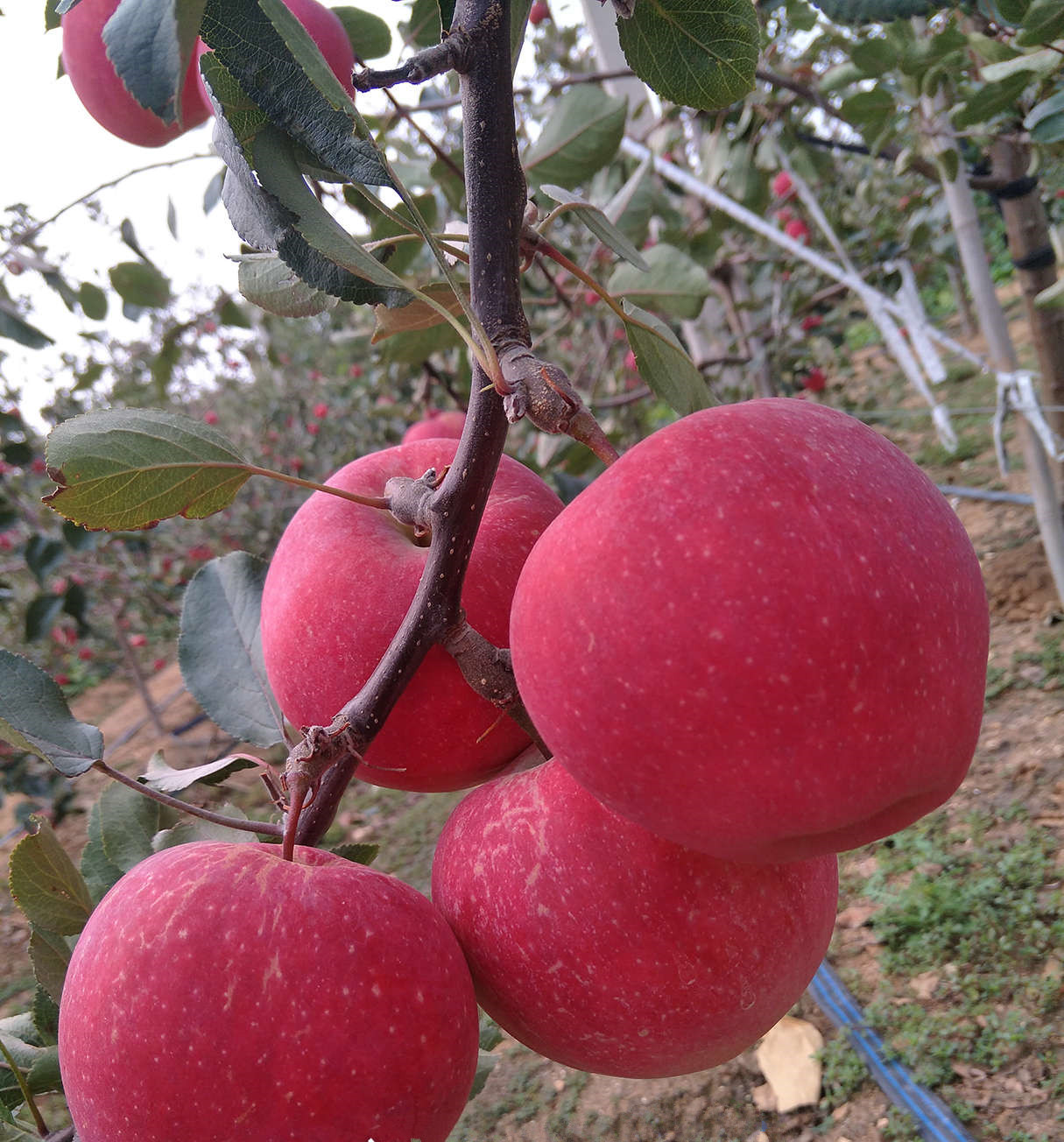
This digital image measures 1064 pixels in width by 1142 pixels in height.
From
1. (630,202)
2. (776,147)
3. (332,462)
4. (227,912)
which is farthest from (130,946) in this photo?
(332,462)

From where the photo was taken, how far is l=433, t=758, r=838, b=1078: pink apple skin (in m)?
0.52

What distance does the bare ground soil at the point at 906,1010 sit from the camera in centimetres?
136

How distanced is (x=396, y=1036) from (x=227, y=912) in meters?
0.11

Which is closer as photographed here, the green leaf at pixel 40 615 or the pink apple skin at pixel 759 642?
the pink apple skin at pixel 759 642

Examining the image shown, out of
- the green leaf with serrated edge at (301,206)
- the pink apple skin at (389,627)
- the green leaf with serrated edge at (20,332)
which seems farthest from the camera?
the green leaf with serrated edge at (20,332)

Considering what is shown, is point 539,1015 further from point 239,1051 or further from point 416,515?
point 416,515

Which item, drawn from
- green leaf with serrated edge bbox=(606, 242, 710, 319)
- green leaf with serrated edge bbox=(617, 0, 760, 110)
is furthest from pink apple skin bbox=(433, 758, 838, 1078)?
green leaf with serrated edge bbox=(606, 242, 710, 319)

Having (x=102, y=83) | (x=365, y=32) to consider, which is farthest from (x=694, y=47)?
(x=102, y=83)

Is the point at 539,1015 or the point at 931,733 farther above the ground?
the point at 931,733

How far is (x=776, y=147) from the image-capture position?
186 centimetres

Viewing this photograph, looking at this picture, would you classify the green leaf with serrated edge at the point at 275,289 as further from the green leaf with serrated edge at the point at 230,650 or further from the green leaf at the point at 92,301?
the green leaf at the point at 92,301

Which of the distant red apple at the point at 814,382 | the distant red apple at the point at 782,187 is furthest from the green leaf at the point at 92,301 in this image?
the distant red apple at the point at 814,382

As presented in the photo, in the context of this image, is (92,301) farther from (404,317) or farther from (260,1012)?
(260,1012)

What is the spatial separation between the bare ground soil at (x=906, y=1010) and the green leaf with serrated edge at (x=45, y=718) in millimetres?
327
